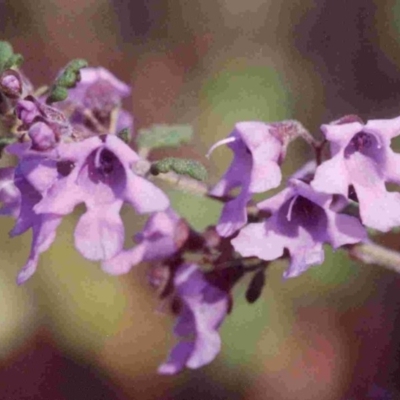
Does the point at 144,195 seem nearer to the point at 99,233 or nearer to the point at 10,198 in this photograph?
the point at 99,233

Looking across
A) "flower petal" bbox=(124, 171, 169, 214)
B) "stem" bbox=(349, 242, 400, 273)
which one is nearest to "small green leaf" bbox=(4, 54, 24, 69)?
"flower petal" bbox=(124, 171, 169, 214)

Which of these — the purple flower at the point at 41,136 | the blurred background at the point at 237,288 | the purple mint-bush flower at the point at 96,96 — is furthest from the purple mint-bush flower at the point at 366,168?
the blurred background at the point at 237,288

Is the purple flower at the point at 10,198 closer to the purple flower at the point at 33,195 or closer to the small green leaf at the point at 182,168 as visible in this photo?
the purple flower at the point at 33,195

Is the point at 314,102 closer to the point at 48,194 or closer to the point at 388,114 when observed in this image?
the point at 388,114

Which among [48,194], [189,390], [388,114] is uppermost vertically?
[48,194]

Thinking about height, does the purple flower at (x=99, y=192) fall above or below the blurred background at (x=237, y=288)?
above

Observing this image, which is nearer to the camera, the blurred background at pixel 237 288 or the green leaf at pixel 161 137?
the green leaf at pixel 161 137

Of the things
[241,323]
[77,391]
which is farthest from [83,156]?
[77,391]
